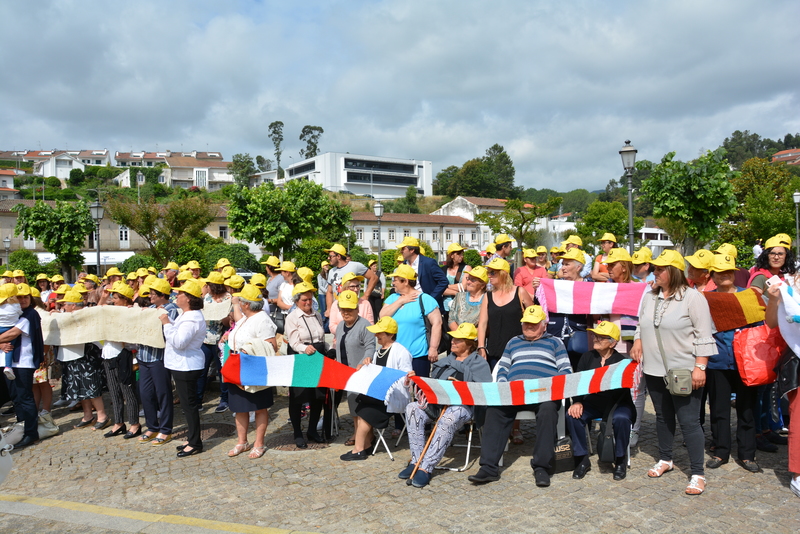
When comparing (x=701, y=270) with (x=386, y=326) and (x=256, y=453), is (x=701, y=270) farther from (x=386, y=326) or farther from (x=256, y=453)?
(x=256, y=453)

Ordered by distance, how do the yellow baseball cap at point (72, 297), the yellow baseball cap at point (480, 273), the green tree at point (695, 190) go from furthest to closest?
1. the green tree at point (695, 190)
2. the yellow baseball cap at point (72, 297)
3. the yellow baseball cap at point (480, 273)

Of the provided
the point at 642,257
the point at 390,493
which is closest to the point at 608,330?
the point at 642,257

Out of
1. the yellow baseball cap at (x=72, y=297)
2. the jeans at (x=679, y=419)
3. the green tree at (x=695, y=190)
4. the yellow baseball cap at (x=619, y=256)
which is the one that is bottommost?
the jeans at (x=679, y=419)

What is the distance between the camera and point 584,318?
7.07m

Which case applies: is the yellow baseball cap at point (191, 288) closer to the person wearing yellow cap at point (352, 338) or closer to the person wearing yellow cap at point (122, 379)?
the person wearing yellow cap at point (122, 379)

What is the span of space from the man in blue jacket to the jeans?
3169 mm

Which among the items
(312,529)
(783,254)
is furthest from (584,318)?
(312,529)

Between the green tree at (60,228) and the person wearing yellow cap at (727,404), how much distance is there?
33935 mm

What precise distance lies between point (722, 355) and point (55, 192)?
103164 millimetres

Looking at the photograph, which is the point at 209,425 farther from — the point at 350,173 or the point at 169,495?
the point at 350,173

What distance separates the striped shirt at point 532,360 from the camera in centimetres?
579

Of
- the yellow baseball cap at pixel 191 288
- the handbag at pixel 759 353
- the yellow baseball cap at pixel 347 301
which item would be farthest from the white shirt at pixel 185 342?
the handbag at pixel 759 353

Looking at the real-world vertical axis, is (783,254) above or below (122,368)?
above

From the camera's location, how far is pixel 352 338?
6648 mm
